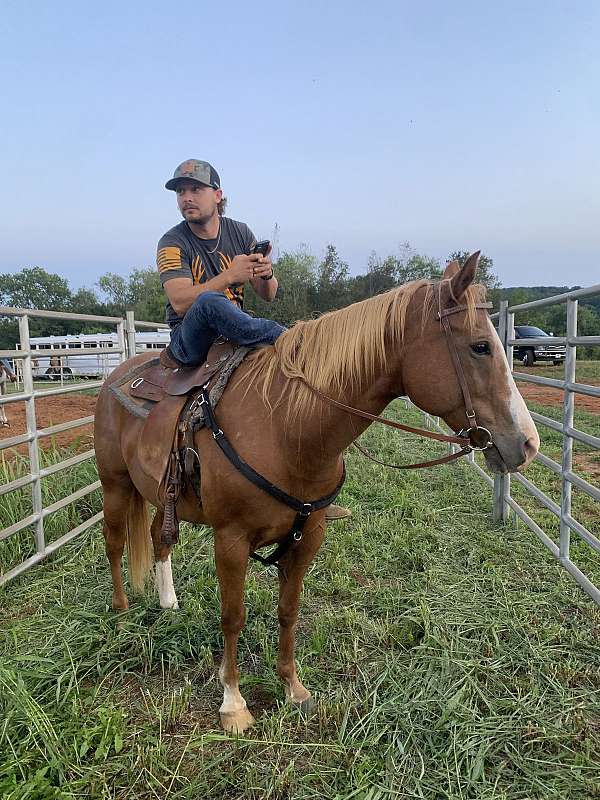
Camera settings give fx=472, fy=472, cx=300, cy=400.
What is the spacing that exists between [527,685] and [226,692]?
4.69ft

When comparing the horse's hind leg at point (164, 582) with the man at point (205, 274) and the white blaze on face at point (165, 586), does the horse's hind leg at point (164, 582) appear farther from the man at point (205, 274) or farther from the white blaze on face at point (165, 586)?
the man at point (205, 274)

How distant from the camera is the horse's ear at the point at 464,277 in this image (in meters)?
1.56

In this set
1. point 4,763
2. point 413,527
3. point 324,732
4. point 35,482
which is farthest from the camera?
point 413,527

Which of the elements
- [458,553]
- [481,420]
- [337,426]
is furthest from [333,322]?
[458,553]

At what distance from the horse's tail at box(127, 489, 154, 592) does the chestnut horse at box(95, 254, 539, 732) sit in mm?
802

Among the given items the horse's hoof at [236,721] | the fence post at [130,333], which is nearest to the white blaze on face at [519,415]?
the horse's hoof at [236,721]

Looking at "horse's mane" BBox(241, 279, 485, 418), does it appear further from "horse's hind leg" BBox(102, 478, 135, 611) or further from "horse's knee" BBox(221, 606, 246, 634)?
"horse's hind leg" BBox(102, 478, 135, 611)

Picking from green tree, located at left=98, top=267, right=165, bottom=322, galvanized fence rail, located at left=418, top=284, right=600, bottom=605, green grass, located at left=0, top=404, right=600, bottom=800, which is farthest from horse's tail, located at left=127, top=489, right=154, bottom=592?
green tree, located at left=98, top=267, right=165, bottom=322

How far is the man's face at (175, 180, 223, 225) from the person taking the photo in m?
2.56

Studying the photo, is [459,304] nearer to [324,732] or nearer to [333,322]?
[333,322]

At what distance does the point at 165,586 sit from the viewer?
3018mm

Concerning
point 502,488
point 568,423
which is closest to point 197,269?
point 568,423

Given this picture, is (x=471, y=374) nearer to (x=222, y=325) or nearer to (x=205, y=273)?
(x=222, y=325)

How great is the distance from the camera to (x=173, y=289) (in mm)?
2395
